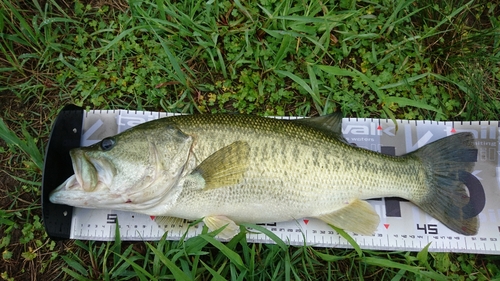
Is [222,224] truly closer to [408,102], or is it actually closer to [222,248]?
[222,248]

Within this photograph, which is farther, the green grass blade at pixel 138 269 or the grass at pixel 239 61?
the grass at pixel 239 61

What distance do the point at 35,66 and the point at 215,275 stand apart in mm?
2590

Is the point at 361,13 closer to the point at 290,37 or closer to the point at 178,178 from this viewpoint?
the point at 290,37

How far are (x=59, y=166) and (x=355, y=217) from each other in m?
2.42

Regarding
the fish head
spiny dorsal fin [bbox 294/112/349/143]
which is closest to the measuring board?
spiny dorsal fin [bbox 294/112/349/143]

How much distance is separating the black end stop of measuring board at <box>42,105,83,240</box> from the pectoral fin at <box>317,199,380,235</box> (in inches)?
82.2

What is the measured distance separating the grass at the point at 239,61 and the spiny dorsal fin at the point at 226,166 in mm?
786

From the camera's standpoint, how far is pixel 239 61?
330 centimetres

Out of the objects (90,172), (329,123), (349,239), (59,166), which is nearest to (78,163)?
(90,172)

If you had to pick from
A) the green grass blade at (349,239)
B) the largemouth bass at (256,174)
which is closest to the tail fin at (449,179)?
the largemouth bass at (256,174)

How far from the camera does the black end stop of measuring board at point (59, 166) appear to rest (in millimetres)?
2756

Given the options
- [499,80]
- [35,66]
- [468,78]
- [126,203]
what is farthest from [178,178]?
[499,80]

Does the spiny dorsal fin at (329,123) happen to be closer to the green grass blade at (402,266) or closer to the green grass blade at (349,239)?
the green grass blade at (349,239)

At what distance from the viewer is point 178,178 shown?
2.56 metres
